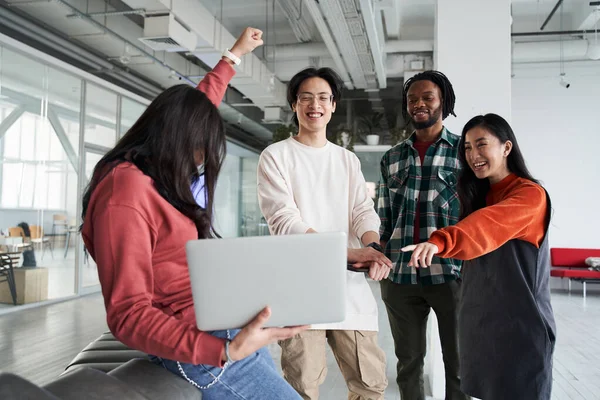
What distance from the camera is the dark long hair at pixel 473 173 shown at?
171cm

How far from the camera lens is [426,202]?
7.24 feet

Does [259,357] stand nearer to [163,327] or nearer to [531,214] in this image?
[163,327]

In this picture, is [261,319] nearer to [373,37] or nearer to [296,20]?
[373,37]

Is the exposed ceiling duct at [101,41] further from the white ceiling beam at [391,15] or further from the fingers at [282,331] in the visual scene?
the fingers at [282,331]

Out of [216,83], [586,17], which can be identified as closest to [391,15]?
[586,17]

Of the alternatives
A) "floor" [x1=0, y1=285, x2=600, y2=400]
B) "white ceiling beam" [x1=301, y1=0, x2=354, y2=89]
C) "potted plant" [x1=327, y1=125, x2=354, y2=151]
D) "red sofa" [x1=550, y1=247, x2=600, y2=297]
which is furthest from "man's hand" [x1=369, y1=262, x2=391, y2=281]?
"potted plant" [x1=327, y1=125, x2=354, y2=151]

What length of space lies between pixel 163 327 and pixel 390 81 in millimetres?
10015

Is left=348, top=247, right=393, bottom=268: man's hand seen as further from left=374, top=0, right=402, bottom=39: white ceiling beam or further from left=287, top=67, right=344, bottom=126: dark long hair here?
left=374, top=0, right=402, bottom=39: white ceiling beam

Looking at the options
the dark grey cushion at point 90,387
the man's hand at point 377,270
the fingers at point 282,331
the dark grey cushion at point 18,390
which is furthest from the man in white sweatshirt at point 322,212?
the dark grey cushion at point 18,390

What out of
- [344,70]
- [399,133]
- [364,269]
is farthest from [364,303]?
[399,133]

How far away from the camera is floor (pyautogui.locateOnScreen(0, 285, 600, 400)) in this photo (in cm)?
346

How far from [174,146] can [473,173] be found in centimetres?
115

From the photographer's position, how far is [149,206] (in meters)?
1.06

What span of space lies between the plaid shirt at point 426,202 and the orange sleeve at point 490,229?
24.0 inches
